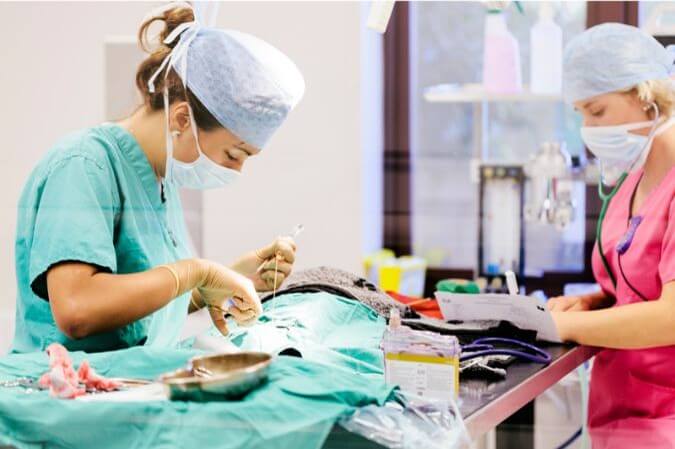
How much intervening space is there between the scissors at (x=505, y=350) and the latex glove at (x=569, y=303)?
0.68ft

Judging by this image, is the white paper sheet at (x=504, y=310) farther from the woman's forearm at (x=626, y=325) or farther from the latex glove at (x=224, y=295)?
the latex glove at (x=224, y=295)

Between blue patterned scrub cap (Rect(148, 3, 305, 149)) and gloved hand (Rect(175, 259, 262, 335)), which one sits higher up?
blue patterned scrub cap (Rect(148, 3, 305, 149))

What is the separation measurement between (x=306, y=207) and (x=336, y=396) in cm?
50

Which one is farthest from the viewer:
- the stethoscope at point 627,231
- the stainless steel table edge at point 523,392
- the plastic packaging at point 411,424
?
the stethoscope at point 627,231

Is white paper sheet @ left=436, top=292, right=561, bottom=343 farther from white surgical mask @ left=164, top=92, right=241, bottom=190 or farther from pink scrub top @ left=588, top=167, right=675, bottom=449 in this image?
white surgical mask @ left=164, top=92, right=241, bottom=190

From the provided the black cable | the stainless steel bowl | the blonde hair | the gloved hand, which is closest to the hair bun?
the gloved hand

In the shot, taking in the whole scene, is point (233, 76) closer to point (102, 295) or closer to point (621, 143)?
point (102, 295)

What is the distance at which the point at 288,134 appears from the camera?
1416 mm

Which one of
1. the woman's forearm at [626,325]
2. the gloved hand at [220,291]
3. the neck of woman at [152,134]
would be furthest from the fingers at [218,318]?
the woman's forearm at [626,325]

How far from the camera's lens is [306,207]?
1.50m

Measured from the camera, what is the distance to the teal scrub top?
4.24 ft

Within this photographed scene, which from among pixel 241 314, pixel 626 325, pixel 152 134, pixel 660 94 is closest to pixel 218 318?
pixel 241 314

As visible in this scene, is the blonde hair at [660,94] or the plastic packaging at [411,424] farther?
the blonde hair at [660,94]

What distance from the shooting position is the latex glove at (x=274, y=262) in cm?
146
